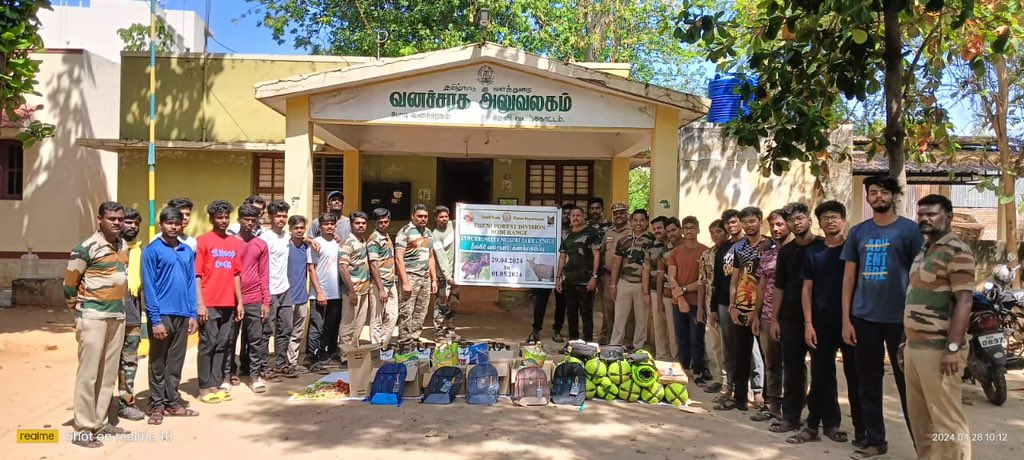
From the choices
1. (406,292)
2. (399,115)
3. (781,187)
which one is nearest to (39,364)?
(406,292)

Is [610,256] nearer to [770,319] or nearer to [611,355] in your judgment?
[611,355]

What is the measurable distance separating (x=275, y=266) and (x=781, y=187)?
7484 millimetres

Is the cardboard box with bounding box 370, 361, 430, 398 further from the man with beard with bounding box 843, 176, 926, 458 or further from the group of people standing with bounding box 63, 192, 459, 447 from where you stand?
the man with beard with bounding box 843, 176, 926, 458

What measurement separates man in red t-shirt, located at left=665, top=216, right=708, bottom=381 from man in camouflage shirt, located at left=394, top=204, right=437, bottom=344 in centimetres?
306

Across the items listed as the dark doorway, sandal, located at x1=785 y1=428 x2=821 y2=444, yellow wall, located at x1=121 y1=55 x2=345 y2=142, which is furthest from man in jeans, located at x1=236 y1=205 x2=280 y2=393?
the dark doorway

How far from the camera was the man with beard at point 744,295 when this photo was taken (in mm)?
5984

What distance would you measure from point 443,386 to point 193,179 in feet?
27.6

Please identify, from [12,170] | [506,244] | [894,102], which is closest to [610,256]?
[506,244]

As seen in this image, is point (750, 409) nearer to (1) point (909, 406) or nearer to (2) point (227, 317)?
(1) point (909, 406)

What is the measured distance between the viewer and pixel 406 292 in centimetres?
857

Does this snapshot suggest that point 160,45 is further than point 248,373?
Yes

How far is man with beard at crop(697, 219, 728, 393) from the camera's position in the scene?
6.70 metres

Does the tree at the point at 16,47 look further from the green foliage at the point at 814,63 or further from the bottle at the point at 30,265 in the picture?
the green foliage at the point at 814,63

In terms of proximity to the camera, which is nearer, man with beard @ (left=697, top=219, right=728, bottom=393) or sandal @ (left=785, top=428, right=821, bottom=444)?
sandal @ (left=785, top=428, right=821, bottom=444)
